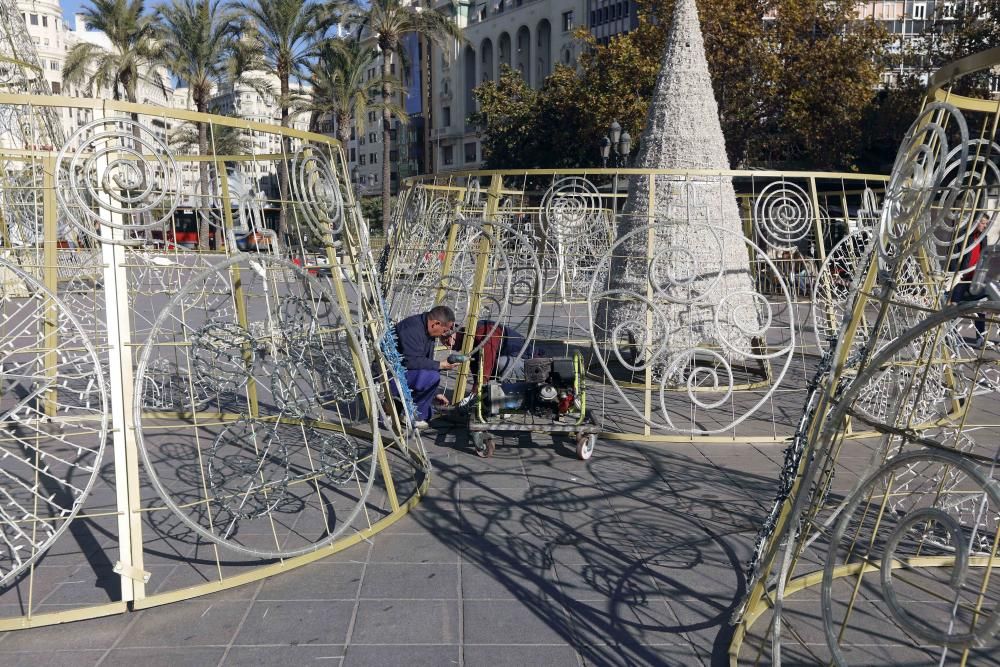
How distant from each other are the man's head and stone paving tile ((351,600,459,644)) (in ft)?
10.6

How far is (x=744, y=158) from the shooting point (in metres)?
22.2

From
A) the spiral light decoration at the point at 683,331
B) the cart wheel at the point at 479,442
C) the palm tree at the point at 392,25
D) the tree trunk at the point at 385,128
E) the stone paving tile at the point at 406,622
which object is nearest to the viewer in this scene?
the stone paving tile at the point at 406,622

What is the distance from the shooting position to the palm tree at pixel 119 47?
25141 millimetres

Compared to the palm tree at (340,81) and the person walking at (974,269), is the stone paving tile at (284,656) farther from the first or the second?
the palm tree at (340,81)

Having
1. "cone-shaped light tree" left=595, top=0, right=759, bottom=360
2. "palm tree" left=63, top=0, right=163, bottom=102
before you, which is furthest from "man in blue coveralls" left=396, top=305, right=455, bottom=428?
"palm tree" left=63, top=0, right=163, bottom=102

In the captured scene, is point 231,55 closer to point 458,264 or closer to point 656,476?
point 458,264

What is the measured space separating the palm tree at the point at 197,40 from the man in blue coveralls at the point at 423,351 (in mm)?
20680

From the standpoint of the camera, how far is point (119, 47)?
25.7 meters

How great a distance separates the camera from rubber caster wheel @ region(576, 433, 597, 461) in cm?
616

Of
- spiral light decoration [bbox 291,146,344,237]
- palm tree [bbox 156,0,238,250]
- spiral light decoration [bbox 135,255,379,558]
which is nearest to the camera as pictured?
spiral light decoration [bbox 135,255,379,558]

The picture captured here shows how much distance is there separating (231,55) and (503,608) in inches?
1015

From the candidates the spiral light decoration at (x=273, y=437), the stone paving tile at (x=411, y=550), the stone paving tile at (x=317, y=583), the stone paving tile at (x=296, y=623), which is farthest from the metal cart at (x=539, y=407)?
the stone paving tile at (x=296, y=623)

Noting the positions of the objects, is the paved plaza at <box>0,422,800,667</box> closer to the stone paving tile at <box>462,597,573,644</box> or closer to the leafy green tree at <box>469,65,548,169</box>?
the stone paving tile at <box>462,597,573,644</box>

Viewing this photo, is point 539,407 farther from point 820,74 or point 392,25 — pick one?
point 392,25
